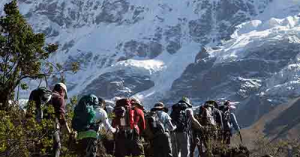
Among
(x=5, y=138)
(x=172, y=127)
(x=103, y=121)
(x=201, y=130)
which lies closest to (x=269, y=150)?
(x=201, y=130)

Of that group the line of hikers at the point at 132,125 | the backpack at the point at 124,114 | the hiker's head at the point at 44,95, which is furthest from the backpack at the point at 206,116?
the hiker's head at the point at 44,95

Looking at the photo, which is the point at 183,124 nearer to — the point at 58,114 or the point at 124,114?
the point at 124,114

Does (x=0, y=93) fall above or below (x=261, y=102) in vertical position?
above

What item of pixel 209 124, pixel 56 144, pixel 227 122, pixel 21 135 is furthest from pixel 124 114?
pixel 227 122

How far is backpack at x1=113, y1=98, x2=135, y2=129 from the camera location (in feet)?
38.1

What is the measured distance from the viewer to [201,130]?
13648 millimetres

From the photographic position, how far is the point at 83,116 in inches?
418

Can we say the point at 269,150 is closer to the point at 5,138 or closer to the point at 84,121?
the point at 84,121

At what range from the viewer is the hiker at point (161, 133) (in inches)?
468

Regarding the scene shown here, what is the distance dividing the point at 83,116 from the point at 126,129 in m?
1.22

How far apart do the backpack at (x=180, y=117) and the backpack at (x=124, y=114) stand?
135cm

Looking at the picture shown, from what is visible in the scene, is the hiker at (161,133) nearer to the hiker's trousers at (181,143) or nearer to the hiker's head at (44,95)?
the hiker's trousers at (181,143)

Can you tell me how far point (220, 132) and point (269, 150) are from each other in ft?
12.5

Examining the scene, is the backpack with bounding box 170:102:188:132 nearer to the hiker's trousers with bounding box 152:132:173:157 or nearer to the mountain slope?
the hiker's trousers with bounding box 152:132:173:157
